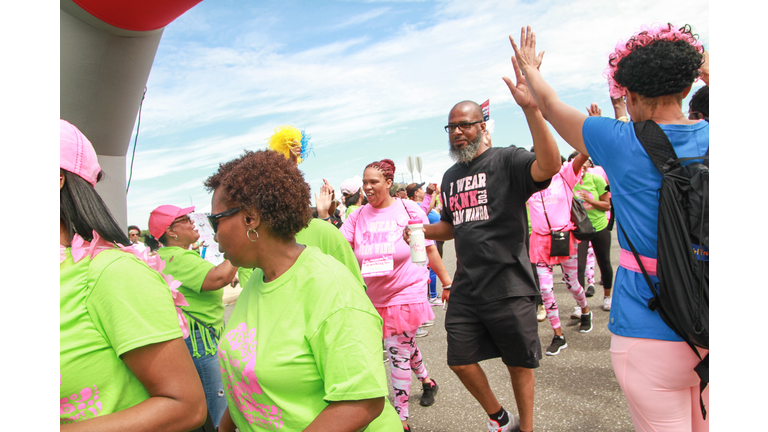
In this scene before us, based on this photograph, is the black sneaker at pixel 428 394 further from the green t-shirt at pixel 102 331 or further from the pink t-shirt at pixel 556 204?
the green t-shirt at pixel 102 331

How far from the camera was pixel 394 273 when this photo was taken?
3.80 metres

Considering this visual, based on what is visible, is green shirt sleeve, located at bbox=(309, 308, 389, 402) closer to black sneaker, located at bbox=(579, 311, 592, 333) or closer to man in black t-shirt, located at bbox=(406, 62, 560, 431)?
man in black t-shirt, located at bbox=(406, 62, 560, 431)

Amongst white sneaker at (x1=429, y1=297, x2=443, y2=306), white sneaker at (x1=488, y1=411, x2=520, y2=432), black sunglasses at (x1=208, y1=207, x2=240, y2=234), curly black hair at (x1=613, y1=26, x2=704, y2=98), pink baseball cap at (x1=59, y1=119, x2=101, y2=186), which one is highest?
curly black hair at (x1=613, y1=26, x2=704, y2=98)

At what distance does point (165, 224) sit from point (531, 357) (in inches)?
115

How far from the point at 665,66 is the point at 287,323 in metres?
1.63

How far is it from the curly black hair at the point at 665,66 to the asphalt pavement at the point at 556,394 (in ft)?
7.92

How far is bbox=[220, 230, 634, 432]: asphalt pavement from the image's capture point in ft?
10.8

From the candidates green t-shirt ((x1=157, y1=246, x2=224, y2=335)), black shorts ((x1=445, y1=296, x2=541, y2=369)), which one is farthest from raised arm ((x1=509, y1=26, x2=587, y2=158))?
green t-shirt ((x1=157, y1=246, x2=224, y2=335))

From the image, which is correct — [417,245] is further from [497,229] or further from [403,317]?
[403,317]

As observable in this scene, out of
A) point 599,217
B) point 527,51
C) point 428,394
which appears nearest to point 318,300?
point 527,51

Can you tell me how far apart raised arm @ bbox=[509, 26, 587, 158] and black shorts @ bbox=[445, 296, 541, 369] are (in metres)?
1.23

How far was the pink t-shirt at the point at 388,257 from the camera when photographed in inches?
147

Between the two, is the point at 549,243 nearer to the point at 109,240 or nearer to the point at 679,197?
the point at 679,197
